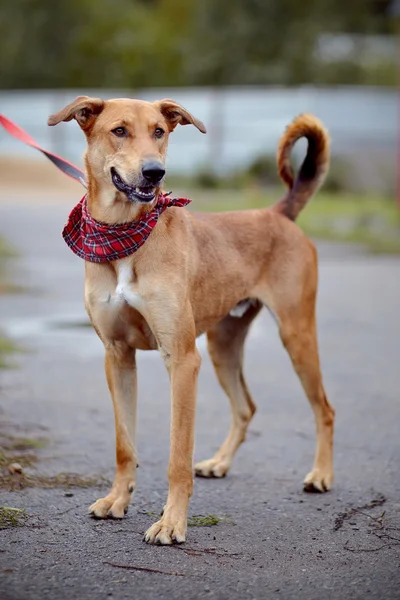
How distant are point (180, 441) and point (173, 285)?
2.32 feet

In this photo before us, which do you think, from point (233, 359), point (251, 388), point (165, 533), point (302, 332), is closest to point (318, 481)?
point (302, 332)

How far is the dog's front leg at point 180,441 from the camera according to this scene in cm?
453

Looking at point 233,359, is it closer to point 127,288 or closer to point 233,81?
point 127,288

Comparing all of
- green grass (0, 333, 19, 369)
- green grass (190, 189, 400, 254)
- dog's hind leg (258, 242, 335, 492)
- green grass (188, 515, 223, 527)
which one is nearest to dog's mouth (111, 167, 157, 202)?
dog's hind leg (258, 242, 335, 492)

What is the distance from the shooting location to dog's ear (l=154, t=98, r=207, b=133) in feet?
16.3

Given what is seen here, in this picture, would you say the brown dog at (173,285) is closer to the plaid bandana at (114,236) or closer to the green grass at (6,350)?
the plaid bandana at (114,236)

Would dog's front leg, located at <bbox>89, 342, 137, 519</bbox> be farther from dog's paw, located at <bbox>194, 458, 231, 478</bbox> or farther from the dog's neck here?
dog's paw, located at <bbox>194, 458, 231, 478</bbox>

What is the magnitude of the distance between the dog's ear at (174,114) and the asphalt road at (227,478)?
1.88 metres

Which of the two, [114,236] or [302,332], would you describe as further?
[302,332]

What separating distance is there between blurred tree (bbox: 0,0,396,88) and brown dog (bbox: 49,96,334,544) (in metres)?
34.1

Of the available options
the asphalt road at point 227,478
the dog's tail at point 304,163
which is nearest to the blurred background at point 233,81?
the asphalt road at point 227,478

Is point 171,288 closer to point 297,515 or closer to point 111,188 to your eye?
point 111,188

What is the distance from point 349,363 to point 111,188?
439cm

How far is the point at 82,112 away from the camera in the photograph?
477 cm
